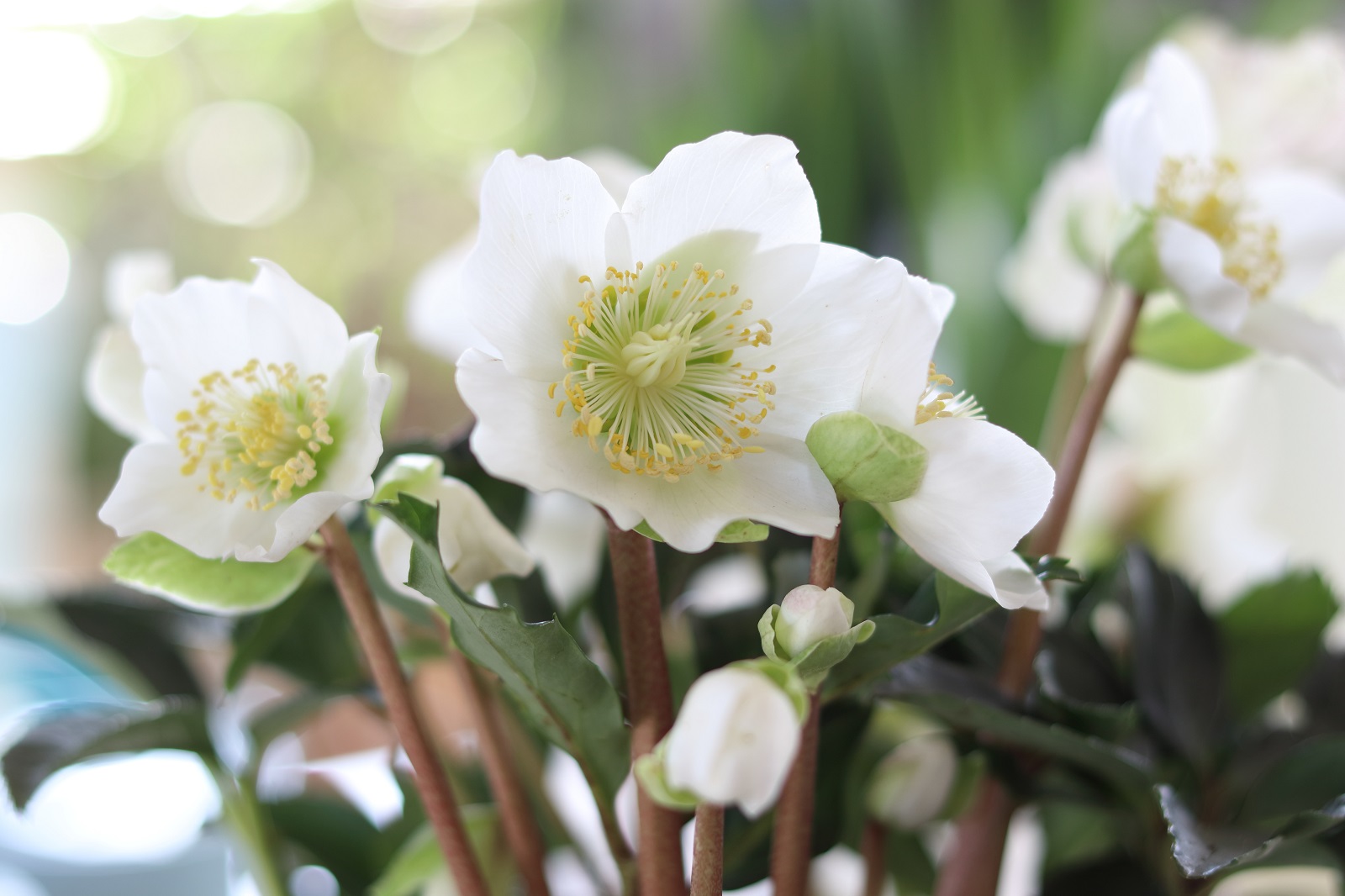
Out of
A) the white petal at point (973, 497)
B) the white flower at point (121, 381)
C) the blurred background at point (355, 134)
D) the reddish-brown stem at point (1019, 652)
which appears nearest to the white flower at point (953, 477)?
the white petal at point (973, 497)

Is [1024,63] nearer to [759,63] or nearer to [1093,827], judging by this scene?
[759,63]

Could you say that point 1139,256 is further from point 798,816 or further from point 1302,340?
point 798,816

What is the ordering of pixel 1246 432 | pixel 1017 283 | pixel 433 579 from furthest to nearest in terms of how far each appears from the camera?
pixel 1246 432
pixel 1017 283
pixel 433 579

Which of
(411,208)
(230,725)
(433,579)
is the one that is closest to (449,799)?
(433,579)

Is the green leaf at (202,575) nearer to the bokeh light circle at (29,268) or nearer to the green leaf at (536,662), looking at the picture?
the green leaf at (536,662)

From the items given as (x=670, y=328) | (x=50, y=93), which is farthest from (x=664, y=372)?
(x=50, y=93)
